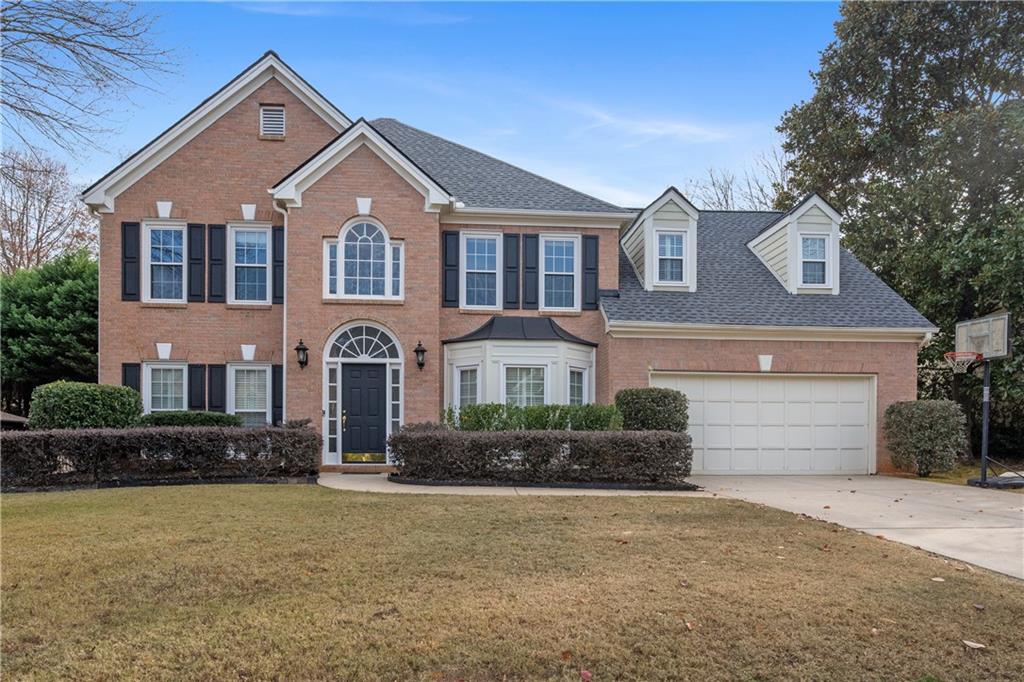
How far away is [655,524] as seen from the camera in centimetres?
877

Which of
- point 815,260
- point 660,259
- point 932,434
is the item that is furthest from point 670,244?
point 932,434

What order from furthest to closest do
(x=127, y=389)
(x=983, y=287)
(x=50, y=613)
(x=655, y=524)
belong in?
(x=983, y=287)
(x=127, y=389)
(x=655, y=524)
(x=50, y=613)

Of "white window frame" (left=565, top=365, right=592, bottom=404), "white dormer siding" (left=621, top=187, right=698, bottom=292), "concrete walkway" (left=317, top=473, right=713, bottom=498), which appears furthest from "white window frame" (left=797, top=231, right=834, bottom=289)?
"concrete walkway" (left=317, top=473, right=713, bottom=498)

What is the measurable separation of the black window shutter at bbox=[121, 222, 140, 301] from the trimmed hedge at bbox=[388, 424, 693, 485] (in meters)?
7.80

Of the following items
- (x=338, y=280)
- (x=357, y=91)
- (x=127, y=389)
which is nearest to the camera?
(x=127, y=389)

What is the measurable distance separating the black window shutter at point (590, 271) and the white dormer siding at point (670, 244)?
4.50ft

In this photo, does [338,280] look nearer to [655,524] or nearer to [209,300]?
[209,300]

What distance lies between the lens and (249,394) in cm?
1617

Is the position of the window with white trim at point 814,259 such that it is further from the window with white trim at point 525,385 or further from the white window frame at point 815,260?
the window with white trim at point 525,385

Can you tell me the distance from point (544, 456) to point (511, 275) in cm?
528

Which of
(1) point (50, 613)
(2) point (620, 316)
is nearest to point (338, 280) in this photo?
(2) point (620, 316)

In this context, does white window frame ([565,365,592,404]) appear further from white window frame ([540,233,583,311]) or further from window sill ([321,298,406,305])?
window sill ([321,298,406,305])

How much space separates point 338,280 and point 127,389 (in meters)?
4.62

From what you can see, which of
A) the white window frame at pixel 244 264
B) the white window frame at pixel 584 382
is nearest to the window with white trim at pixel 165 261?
the white window frame at pixel 244 264
